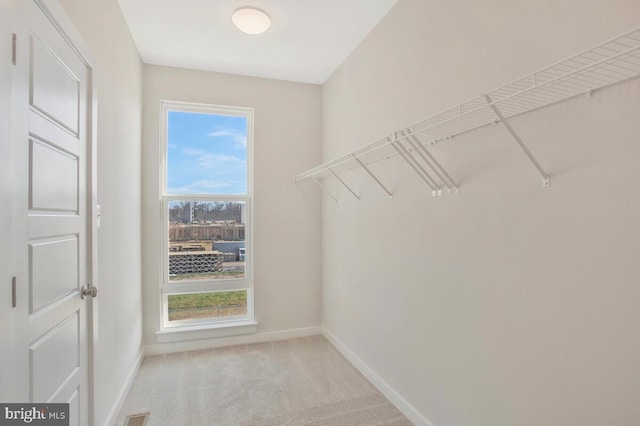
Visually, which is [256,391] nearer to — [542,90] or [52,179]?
[52,179]

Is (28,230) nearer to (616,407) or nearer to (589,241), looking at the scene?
(589,241)

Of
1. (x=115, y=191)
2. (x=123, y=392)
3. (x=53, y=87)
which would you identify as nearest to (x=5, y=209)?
(x=53, y=87)

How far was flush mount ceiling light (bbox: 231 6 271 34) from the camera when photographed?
233 cm

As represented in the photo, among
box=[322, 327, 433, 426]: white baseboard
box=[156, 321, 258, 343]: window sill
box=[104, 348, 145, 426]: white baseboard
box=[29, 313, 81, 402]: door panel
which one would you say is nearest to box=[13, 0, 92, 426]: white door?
box=[29, 313, 81, 402]: door panel

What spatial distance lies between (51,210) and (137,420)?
157 cm

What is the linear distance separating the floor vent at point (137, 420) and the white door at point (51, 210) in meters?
0.52

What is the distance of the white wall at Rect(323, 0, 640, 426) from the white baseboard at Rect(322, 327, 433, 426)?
0.20ft

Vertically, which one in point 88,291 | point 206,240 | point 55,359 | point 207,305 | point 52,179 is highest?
point 52,179

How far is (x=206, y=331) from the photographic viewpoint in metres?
A: 3.27

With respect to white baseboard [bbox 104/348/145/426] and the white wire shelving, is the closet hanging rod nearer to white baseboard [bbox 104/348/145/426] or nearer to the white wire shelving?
the white wire shelving

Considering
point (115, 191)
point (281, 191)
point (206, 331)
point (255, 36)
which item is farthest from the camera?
point (281, 191)

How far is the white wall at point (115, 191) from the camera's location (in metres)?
1.89

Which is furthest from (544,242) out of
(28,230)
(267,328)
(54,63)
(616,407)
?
(267,328)

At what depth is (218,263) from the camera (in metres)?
3.45
